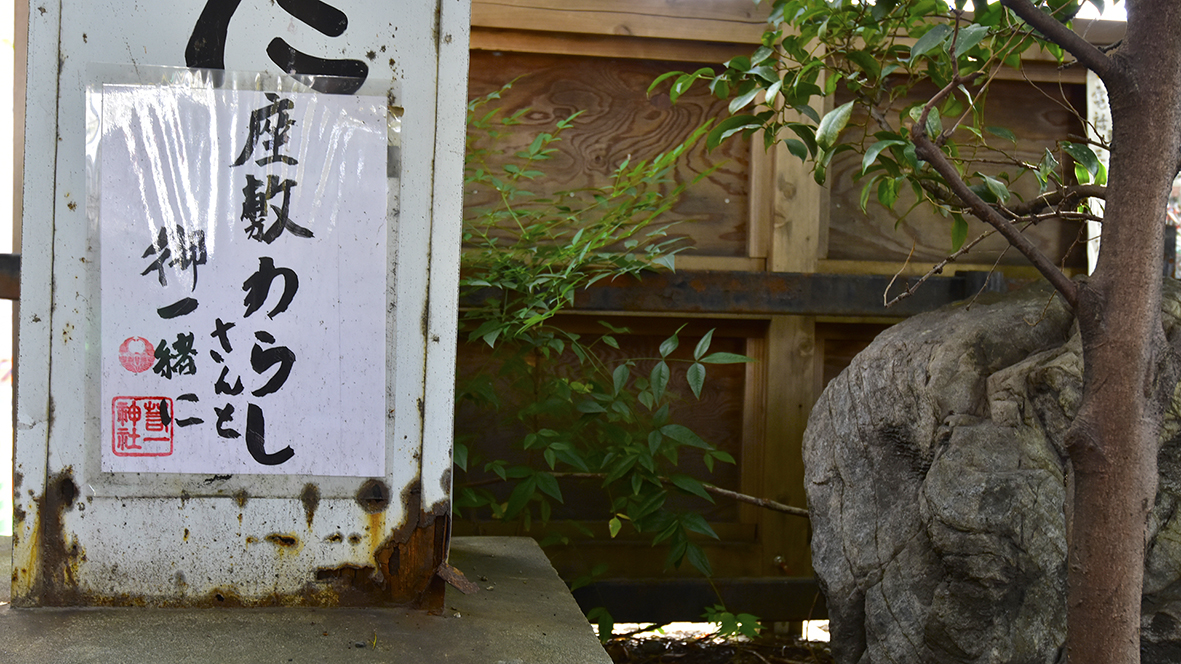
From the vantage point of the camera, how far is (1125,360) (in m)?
1.22

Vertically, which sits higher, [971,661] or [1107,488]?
[1107,488]

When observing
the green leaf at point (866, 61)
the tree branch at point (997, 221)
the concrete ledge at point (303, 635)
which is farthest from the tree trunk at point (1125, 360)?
the concrete ledge at point (303, 635)

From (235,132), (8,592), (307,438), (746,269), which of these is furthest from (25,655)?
(746,269)

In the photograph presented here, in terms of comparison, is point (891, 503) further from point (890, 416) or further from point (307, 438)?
point (307, 438)

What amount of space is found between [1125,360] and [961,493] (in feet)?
1.28

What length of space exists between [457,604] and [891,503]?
0.96 metres

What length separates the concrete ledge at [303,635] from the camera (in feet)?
4.38

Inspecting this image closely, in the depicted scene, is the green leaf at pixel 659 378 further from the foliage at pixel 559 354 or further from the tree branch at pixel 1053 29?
the tree branch at pixel 1053 29

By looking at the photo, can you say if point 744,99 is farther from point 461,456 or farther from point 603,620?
point 603,620

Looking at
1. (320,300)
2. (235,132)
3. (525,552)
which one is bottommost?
(525,552)

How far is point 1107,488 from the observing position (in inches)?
47.9

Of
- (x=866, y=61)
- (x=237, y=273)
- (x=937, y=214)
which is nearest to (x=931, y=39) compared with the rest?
(x=866, y=61)

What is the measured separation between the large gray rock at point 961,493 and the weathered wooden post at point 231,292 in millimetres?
939

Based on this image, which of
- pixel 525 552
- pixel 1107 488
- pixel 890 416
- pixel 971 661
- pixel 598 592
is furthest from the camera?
pixel 598 592
